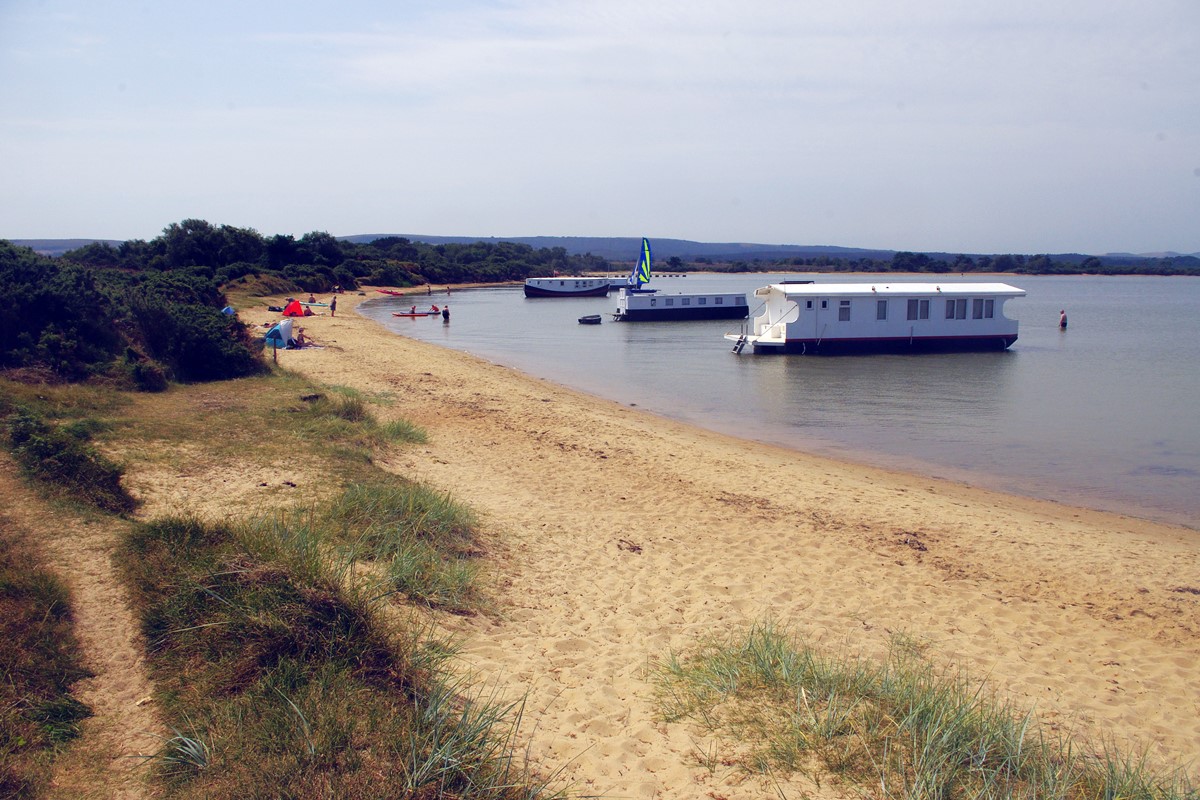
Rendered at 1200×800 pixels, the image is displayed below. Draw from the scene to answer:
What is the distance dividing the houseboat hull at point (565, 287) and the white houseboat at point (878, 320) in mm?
38558

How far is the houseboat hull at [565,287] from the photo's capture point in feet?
231

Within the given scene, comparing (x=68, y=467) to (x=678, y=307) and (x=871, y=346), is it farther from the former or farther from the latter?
(x=678, y=307)

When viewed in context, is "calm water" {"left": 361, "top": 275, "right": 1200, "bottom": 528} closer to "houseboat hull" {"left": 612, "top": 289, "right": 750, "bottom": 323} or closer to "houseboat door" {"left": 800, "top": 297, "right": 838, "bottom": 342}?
"houseboat door" {"left": 800, "top": 297, "right": 838, "bottom": 342}

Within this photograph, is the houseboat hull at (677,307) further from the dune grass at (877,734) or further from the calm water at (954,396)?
the dune grass at (877,734)

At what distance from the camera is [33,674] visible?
3.79 metres

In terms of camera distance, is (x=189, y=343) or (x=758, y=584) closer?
(x=758, y=584)

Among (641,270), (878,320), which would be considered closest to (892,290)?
(878,320)

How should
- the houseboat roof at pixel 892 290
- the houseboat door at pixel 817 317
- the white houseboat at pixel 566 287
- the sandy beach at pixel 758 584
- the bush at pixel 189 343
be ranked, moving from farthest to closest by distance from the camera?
the white houseboat at pixel 566 287 < the houseboat roof at pixel 892 290 < the houseboat door at pixel 817 317 < the bush at pixel 189 343 < the sandy beach at pixel 758 584

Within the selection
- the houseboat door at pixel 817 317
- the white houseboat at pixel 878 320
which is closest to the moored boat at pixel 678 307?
the white houseboat at pixel 878 320

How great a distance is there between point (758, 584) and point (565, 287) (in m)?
65.4

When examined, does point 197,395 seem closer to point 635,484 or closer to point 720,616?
point 635,484

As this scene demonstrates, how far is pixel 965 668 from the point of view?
5.83m

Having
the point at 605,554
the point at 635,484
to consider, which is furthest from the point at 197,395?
the point at 605,554

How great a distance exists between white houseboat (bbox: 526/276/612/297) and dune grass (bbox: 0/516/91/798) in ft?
218
